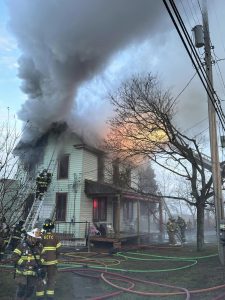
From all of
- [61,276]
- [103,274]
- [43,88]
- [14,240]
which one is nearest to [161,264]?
[103,274]

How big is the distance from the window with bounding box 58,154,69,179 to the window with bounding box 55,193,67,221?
1103 mm

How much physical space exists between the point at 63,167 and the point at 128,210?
20.1ft

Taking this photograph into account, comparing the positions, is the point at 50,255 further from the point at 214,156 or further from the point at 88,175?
the point at 88,175

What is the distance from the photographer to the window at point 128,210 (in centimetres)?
2388

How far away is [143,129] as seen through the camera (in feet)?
50.9

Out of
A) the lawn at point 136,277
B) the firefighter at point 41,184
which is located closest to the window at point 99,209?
the firefighter at point 41,184

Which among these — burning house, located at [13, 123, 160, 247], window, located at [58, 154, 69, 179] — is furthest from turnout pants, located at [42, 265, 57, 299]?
window, located at [58, 154, 69, 179]

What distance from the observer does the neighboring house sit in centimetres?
1969

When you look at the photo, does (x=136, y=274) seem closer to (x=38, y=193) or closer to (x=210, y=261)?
(x=210, y=261)

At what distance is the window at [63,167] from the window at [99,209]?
2.33 metres

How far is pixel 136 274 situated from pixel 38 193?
9.62m

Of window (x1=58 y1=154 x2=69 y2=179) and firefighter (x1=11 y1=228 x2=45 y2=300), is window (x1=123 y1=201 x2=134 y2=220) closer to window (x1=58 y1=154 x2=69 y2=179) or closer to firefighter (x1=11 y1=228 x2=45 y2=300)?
window (x1=58 y1=154 x2=69 y2=179)

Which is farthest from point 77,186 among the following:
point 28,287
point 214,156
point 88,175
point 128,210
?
point 28,287

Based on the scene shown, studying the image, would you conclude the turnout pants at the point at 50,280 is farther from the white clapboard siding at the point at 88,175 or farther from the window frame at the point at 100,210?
the window frame at the point at 100,210
